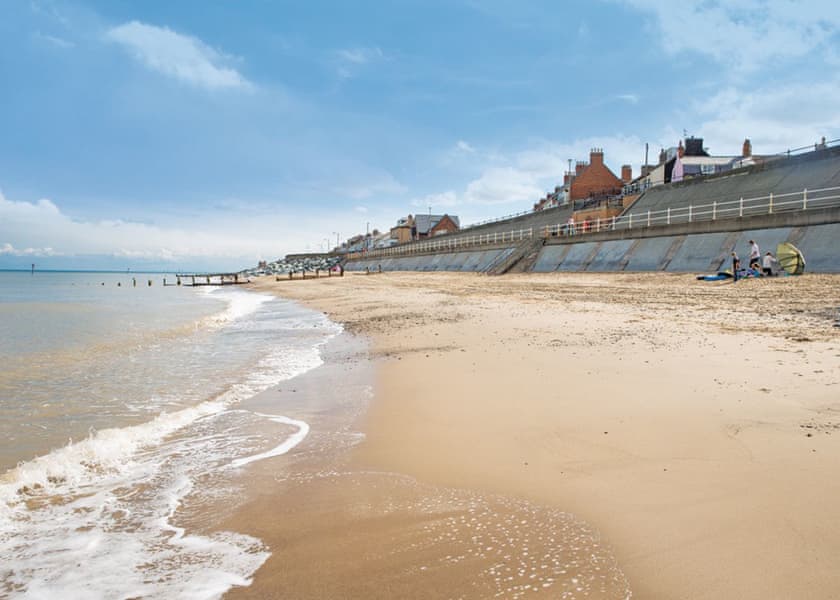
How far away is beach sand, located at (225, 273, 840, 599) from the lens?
6.75ft

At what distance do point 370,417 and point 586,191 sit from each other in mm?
58312

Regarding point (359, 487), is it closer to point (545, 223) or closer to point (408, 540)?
point (408, 540)

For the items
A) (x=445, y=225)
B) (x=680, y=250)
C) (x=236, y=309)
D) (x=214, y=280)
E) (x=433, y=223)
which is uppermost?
(x=433, y=223)

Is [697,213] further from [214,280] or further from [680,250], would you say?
[214,280]

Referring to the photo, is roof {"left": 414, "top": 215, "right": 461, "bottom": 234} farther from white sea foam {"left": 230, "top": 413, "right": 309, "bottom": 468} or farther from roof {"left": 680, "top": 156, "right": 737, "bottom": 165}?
white sea foam {"left": 230, "top": 413, "right": 309, "bottom": 468}

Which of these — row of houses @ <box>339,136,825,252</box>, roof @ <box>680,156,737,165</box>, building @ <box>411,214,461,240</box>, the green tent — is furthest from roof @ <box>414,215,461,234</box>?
the green tent

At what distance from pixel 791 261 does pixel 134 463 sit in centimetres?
1871

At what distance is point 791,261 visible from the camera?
50.8 ft

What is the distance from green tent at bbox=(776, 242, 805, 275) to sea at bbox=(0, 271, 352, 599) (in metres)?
15.5

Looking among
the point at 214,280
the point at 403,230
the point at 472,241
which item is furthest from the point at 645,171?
the point at 214,280

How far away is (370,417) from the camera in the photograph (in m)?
4.79

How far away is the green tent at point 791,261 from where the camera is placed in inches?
606

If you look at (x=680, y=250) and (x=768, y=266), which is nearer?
(x=768, y=266)

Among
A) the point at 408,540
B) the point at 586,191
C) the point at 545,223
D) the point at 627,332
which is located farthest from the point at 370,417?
the point at 586,191
